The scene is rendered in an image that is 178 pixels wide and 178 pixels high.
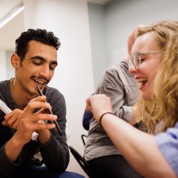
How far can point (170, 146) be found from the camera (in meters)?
0.64

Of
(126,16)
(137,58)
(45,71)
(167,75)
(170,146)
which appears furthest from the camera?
(126,16)

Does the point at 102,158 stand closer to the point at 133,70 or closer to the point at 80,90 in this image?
the point at 133,70

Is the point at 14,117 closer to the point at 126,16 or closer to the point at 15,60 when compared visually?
the point at 15,60

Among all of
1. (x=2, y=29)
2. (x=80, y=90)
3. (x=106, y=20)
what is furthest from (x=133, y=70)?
(x=2, y=29)

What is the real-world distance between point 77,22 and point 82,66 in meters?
0.59

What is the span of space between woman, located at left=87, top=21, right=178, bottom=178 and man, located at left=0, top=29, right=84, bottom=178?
397 millimetres

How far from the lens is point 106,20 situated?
147 inches

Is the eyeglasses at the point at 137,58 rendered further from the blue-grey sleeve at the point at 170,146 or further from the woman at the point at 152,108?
the blue-grey sleeve at the point at 170,146

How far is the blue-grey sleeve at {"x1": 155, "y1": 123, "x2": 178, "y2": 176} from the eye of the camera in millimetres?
625

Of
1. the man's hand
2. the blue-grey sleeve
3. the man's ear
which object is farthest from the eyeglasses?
the man's ear

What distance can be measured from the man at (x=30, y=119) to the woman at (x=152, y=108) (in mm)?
397

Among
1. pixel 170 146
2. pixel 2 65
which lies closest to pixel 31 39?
pixel 170 146

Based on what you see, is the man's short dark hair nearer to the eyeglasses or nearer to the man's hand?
the man's hand

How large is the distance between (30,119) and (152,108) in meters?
0.54
